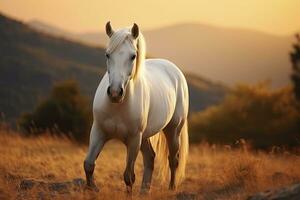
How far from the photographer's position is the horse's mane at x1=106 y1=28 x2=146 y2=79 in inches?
226

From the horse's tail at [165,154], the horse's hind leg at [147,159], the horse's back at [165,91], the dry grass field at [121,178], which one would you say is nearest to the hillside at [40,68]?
the dry grass field at [121,178]

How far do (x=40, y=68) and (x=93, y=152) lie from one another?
43.3 m

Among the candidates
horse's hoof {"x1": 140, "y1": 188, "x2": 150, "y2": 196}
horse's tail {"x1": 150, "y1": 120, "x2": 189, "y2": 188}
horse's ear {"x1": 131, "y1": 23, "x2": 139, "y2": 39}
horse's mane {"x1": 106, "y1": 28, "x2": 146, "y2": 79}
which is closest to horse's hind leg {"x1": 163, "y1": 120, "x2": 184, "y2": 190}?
horse's tail {"x1": 150, "y1": 120, "x2": 189, "y2": 188}

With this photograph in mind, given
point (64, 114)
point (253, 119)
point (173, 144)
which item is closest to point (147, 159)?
point (173, 144)

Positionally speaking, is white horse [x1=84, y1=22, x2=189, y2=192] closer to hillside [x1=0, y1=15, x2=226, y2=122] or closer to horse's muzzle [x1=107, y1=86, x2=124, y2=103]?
horse's muzzle [x1=107, y1=86, x2=124, y2=103]

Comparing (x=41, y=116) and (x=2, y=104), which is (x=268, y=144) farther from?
(x=2, y=104)

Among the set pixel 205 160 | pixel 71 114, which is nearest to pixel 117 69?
pixel 205 160

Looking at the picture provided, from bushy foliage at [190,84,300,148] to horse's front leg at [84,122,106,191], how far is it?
1531cm

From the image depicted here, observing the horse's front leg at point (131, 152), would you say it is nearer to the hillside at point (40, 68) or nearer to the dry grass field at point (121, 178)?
the dry grass field at point (121, 178)

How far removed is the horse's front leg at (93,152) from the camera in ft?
19.7

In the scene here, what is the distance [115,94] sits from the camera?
215 inches

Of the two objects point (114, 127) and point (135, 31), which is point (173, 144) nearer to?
point (114, 127)

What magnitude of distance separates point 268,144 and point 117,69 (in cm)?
1603

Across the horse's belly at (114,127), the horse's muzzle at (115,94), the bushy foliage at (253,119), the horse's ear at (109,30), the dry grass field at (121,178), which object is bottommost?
the bushy foliage at (253,119)
